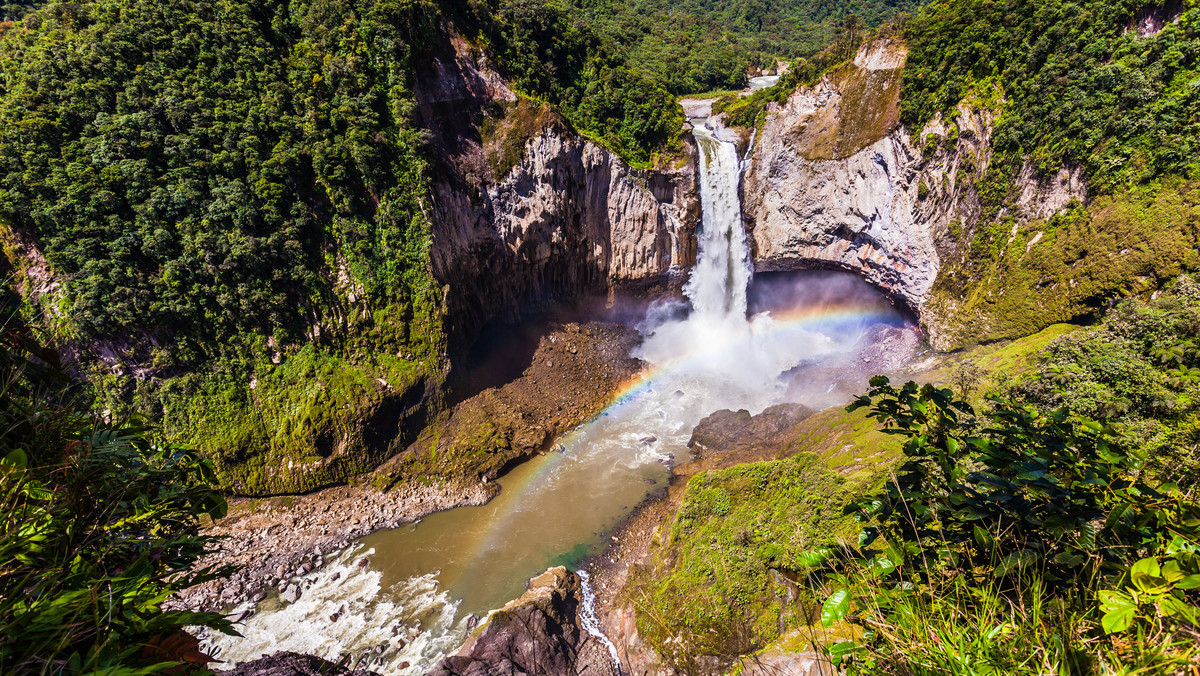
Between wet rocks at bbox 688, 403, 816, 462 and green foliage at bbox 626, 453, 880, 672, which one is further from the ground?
green foliage at bbox 626, 453, 880, 672

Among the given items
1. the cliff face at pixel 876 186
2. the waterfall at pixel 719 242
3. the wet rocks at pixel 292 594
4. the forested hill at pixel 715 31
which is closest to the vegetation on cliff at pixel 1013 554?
the wet rocks at pixel 292 594

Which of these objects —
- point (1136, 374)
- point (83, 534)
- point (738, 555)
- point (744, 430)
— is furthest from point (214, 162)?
point (1136, 374)

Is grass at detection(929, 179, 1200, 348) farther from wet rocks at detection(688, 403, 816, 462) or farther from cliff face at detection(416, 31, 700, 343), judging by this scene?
cliff face at detection(416, 31, 700, 343)

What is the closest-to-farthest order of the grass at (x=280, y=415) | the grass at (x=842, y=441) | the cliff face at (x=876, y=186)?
1. the grass at (x=842, y=441)
2. the grass at (x=280, y=415)
3. the cliff face at (x=876, y=186)

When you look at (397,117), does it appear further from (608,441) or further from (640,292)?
(608,441)

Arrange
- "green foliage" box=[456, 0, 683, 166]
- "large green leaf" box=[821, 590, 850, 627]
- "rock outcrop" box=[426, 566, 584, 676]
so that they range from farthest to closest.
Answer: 1. "green foliage" box=[456, 0, 683, 166]
2. "rock outcrop" box=[426, 566, 584, 676]
3. "large green leaf" box=[821, 590, 850, 627]

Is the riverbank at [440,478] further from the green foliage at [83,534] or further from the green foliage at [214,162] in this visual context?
the green foliage at [83,534]

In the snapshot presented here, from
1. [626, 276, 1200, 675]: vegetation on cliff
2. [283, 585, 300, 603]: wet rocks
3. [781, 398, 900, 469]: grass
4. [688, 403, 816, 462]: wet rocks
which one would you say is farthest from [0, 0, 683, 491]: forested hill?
[626, 276, 1200, 675]: vegetation on cliff
